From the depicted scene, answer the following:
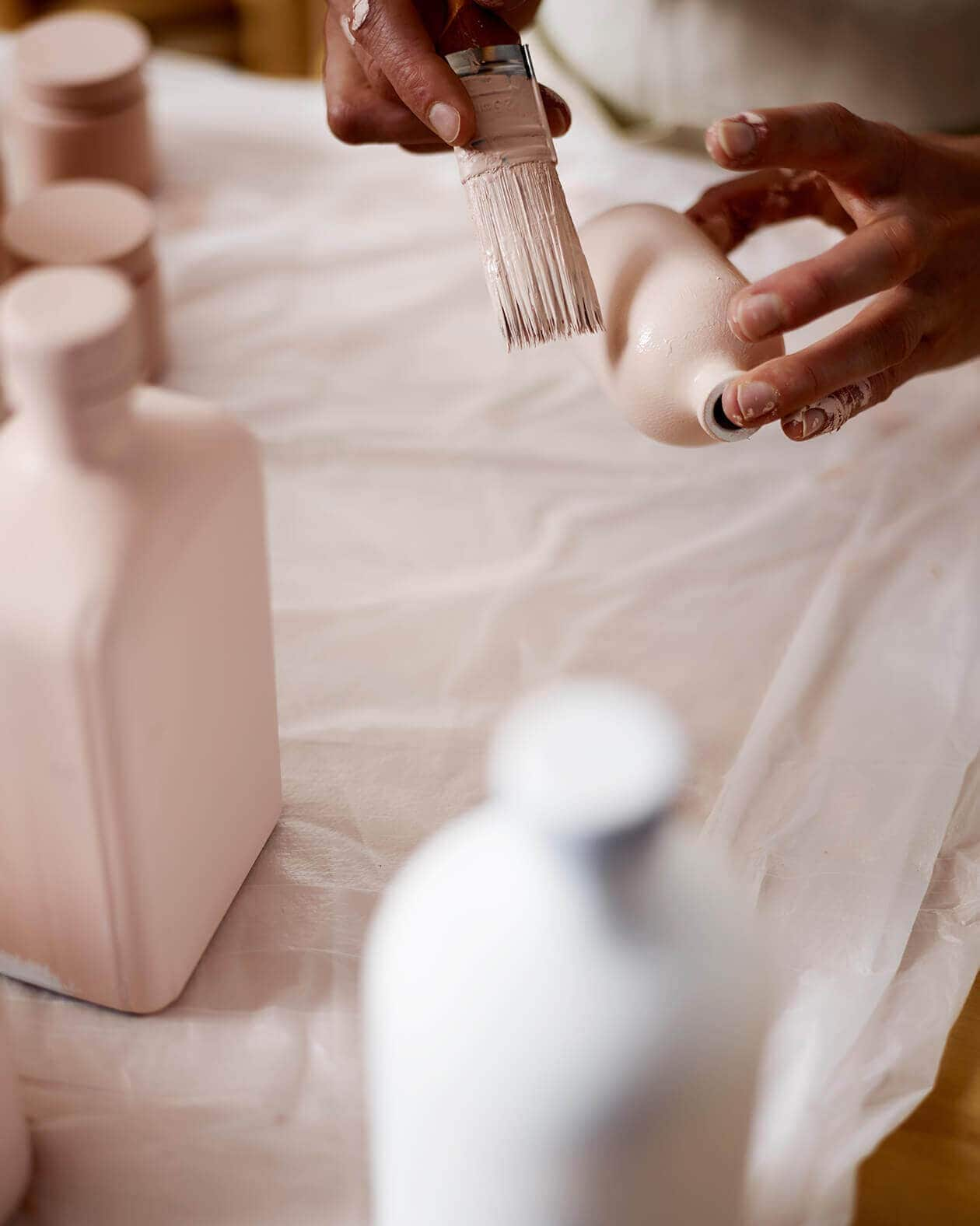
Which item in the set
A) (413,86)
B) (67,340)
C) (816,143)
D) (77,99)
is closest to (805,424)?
(816,143)

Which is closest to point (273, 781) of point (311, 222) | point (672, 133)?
point (311, 222)

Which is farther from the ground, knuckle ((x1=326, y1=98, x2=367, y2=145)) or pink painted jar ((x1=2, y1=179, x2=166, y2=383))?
knuckle ((x1=326, y1=98, x2=367, y2=145))

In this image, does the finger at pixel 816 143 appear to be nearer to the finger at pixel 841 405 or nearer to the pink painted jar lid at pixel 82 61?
the finger at pixel 841 405

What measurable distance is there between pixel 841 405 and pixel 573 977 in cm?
38

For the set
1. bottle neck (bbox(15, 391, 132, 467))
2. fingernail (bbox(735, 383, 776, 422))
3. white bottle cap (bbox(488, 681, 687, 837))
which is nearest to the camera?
white bottle cap (bbox(488, 681, 687, 837))

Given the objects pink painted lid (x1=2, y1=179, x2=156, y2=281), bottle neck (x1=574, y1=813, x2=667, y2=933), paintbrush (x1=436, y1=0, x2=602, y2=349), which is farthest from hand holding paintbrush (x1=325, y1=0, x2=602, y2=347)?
bottle neck (x1=574, y1=813, x2=667, y2=933)

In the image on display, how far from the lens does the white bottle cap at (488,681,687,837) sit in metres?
0.32

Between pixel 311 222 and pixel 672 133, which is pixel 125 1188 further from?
pixel 672 133

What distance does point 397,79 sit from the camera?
0.65 m

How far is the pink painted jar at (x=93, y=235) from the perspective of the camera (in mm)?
812

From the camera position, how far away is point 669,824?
0.34 meters

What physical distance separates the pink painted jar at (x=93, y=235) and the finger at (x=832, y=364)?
1.40 ft

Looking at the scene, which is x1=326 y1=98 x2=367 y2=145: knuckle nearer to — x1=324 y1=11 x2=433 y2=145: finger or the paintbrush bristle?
x1=324 y1=11 x2=433 y2=145: finger

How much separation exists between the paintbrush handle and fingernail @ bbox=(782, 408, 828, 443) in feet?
0.84
